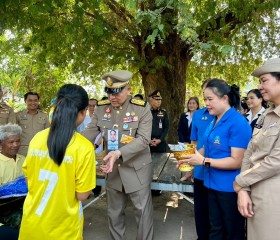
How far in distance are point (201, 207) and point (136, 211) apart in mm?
649

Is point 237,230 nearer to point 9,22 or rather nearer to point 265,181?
point 265,181

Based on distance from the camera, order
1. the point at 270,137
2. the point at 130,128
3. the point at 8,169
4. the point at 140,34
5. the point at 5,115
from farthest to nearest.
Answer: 1. the point at 140,34
2. the point at 5,115
3. the point at 130,128
4. the point at 8,169
5. the point at 270,137

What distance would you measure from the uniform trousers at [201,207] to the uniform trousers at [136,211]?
0.48 m

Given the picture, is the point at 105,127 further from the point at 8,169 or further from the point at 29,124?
the point at 29,124

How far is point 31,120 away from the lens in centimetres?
457

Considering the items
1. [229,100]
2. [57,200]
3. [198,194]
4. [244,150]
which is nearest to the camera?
[57,200]

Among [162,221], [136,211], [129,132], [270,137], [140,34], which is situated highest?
[140,34]

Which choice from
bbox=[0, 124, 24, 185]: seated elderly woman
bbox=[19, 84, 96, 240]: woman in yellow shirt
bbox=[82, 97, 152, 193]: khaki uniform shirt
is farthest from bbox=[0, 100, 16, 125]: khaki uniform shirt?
bbox=[19, 84, 96, 240]: woman in yellow shirt

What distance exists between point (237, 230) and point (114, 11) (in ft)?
17.7

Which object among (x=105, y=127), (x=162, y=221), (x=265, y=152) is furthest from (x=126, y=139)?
(x=162, y=221)

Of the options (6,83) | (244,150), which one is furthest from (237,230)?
(6,83)

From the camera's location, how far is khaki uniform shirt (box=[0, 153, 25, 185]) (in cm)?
264

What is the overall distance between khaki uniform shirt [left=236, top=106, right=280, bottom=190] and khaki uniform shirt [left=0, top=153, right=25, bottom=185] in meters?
1.96

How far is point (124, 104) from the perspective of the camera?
2.89 m
